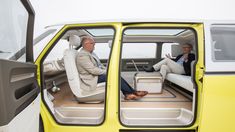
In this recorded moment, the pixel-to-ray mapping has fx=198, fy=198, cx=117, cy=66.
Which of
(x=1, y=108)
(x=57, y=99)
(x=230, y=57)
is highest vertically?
(x=230, y=57)

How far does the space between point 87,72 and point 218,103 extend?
6.25 ft

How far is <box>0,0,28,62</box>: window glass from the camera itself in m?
1.57

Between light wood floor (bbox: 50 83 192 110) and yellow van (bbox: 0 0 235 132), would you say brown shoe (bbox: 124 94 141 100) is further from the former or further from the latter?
yellow van (bbox: 0 0 235 132)

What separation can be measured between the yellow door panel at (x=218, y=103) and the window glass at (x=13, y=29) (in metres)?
1.84

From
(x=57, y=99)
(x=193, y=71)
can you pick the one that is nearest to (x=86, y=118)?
(x=57, y=99)

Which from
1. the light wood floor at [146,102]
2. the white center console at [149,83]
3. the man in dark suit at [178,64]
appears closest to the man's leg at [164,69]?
the man in dark suit at [178,64]

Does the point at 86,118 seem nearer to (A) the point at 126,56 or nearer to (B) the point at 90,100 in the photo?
(B) the point at 90,100

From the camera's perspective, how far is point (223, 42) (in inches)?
93.9

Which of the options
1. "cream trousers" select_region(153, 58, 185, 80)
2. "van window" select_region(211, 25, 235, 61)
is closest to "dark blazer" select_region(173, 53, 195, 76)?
"cream trousers" select_region(153, 58, 185, 80)

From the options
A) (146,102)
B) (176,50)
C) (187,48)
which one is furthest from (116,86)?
(176,50)

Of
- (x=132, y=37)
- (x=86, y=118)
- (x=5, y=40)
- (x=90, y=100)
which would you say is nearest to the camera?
(x=5, y=40)

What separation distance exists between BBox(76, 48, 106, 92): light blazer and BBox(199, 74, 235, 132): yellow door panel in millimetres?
1629

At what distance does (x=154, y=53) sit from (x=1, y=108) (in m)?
4.68

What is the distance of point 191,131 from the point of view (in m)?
2.25
